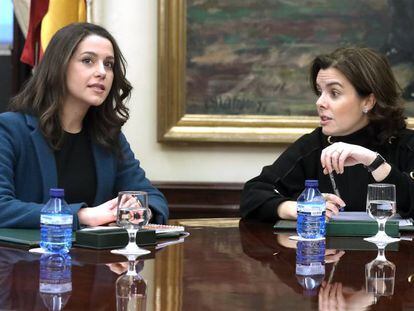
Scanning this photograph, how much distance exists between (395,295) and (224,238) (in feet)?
3.31

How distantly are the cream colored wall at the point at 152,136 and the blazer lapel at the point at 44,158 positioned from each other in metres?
1.59

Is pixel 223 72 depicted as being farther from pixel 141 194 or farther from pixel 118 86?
pixel 141 194

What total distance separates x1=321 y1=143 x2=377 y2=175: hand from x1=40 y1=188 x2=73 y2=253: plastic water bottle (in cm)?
111

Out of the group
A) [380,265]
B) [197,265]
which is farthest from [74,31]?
[380,265]

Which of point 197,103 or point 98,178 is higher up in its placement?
point 197,103

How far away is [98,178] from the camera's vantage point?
10.6 ft

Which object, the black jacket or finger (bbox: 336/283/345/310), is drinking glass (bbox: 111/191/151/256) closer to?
finger (bbox: 336/283/345/310)

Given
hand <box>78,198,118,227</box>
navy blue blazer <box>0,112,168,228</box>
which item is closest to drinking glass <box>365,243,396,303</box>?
hand <box>78,198,118,227</box>

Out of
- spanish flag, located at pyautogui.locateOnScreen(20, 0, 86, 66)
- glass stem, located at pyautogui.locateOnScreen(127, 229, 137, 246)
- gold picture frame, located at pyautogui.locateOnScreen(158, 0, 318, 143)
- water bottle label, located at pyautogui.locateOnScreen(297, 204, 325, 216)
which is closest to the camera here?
glass stem, located at pyautogui.locateOnScreen(127, 229, 137, 246)

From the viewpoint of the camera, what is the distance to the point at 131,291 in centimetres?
178

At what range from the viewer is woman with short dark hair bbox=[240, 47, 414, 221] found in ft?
10.8

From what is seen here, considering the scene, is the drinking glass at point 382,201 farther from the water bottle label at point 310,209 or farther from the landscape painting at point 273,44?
the landscape painting at point 273,44

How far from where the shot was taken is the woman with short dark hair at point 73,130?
10.0 ft

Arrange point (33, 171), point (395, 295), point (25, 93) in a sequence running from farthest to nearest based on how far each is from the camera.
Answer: point (25, 93)
point (33, 171)
point (395, 295)
